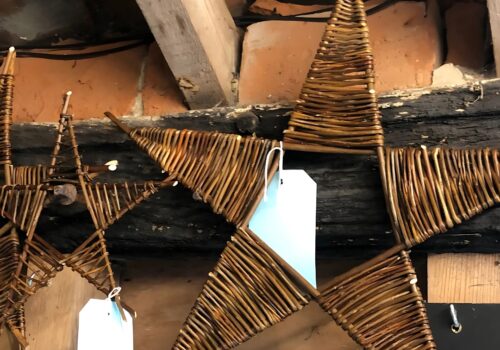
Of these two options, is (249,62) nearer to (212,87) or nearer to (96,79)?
(212,87)

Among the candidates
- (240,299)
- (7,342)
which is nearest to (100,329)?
(240,299)

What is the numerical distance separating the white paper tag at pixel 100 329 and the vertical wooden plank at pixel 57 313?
20cm

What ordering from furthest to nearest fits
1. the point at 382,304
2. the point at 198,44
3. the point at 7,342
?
1. the point at 7,342
2. the point at 198,44
3. the point at 382,304

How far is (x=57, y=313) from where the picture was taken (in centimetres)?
96

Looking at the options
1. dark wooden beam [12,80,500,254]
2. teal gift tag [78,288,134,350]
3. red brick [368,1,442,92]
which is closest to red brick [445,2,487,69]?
red brick [368,1,442,92]

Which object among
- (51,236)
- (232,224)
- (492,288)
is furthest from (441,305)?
(51,236)

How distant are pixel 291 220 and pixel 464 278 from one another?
0.72 feet

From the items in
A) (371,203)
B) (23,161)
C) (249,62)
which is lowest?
(371,203)

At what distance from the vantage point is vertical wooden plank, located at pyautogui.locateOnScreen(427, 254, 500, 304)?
741 mm

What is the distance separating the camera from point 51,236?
881 mm

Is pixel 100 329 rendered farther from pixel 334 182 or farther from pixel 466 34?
pixel 466 34

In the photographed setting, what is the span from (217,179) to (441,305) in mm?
292

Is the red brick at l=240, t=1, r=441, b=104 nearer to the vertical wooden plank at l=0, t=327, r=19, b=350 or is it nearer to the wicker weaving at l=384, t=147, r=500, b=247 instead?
the wicker weaving at l=384, t=147, r=500, b=247

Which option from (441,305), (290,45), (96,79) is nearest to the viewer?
(441,305)
